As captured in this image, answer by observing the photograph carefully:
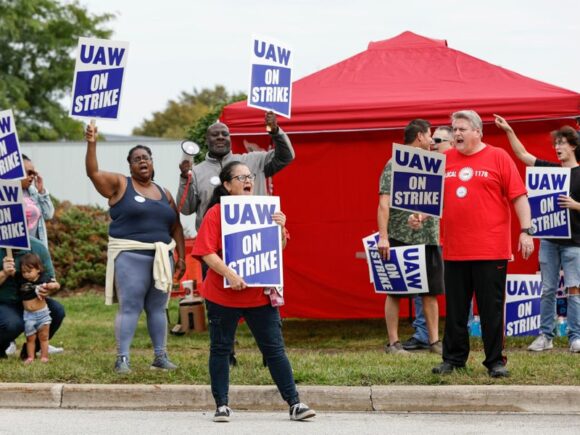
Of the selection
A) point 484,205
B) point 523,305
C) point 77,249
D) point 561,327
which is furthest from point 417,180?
point 77,249

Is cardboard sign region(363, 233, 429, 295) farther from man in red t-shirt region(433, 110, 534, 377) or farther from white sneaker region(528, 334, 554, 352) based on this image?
man in red t-shirt region(433, 110, 534, 377)

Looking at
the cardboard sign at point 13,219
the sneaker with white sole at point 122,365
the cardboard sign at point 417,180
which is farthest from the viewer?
the cardboard sign at point 13,219

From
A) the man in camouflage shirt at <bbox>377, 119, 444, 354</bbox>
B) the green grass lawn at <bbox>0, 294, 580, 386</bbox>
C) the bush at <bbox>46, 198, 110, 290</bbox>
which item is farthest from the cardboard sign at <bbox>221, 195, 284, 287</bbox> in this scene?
the bush at <bbox>46, 198, 110, 290</bbox>

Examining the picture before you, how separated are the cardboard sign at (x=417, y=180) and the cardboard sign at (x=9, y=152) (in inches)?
127

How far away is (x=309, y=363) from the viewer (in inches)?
342

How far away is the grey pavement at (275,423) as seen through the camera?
683 centimetres

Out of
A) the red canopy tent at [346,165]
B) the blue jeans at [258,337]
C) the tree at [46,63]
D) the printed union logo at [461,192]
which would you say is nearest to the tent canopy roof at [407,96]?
the red canopy tent at [346,165]

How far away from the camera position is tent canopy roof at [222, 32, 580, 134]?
420 inches

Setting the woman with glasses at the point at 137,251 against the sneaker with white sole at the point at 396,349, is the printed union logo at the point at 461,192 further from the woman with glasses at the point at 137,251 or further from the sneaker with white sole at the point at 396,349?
the woman with glasses at the point at 137,251

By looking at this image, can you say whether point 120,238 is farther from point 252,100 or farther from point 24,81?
point 24,81

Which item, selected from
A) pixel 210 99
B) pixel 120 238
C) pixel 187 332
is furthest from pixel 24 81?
pixel 120 238

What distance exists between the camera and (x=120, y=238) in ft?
28.4

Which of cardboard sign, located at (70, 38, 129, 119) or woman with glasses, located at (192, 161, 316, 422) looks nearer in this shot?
woman with glasses, located at (192, 161, 316, 422)

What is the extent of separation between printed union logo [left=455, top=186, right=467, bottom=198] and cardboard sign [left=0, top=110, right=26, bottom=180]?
149 inches
